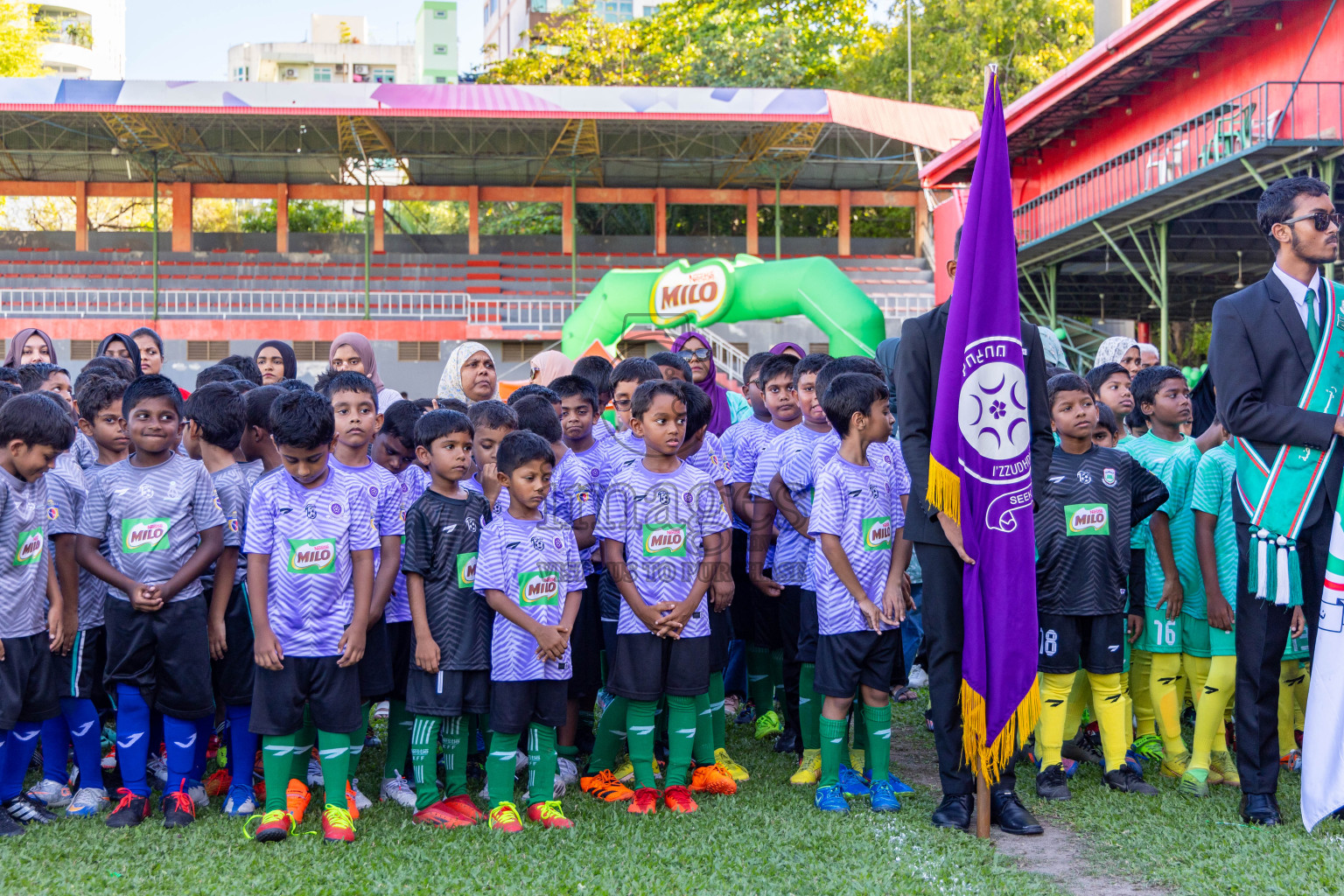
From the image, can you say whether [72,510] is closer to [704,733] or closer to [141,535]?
[141,535]

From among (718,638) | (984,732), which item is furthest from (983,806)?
(718,638)

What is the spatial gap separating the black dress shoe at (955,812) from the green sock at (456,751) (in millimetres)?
1743

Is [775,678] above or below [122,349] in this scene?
below

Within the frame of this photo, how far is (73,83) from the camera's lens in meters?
23.0

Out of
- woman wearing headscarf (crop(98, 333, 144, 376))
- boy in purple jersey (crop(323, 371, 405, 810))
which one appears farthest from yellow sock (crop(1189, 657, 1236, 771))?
woman wearing headscarf (crop(98, 333, 144, 376))

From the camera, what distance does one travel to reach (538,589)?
415 cm

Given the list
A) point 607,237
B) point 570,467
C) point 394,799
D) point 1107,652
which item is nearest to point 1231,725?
point 1107,652

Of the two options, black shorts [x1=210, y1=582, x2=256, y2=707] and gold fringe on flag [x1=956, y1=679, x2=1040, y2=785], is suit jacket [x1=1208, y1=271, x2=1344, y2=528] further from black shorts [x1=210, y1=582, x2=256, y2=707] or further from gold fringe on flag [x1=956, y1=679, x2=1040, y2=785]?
black shorts [x1=210, y1=582, x2=256, y2=707]

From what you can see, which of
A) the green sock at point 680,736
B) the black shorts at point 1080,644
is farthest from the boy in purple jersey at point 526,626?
the black shorts at point 1080,644

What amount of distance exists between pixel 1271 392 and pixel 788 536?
6.61 ft

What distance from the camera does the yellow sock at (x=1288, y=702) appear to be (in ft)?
14.8

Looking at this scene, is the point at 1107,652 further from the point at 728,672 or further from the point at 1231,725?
the point at 728,672

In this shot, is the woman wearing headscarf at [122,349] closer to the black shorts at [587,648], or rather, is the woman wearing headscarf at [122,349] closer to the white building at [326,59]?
the black shorts at [587,648]

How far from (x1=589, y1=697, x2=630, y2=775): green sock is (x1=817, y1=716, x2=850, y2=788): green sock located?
2.53 feet
